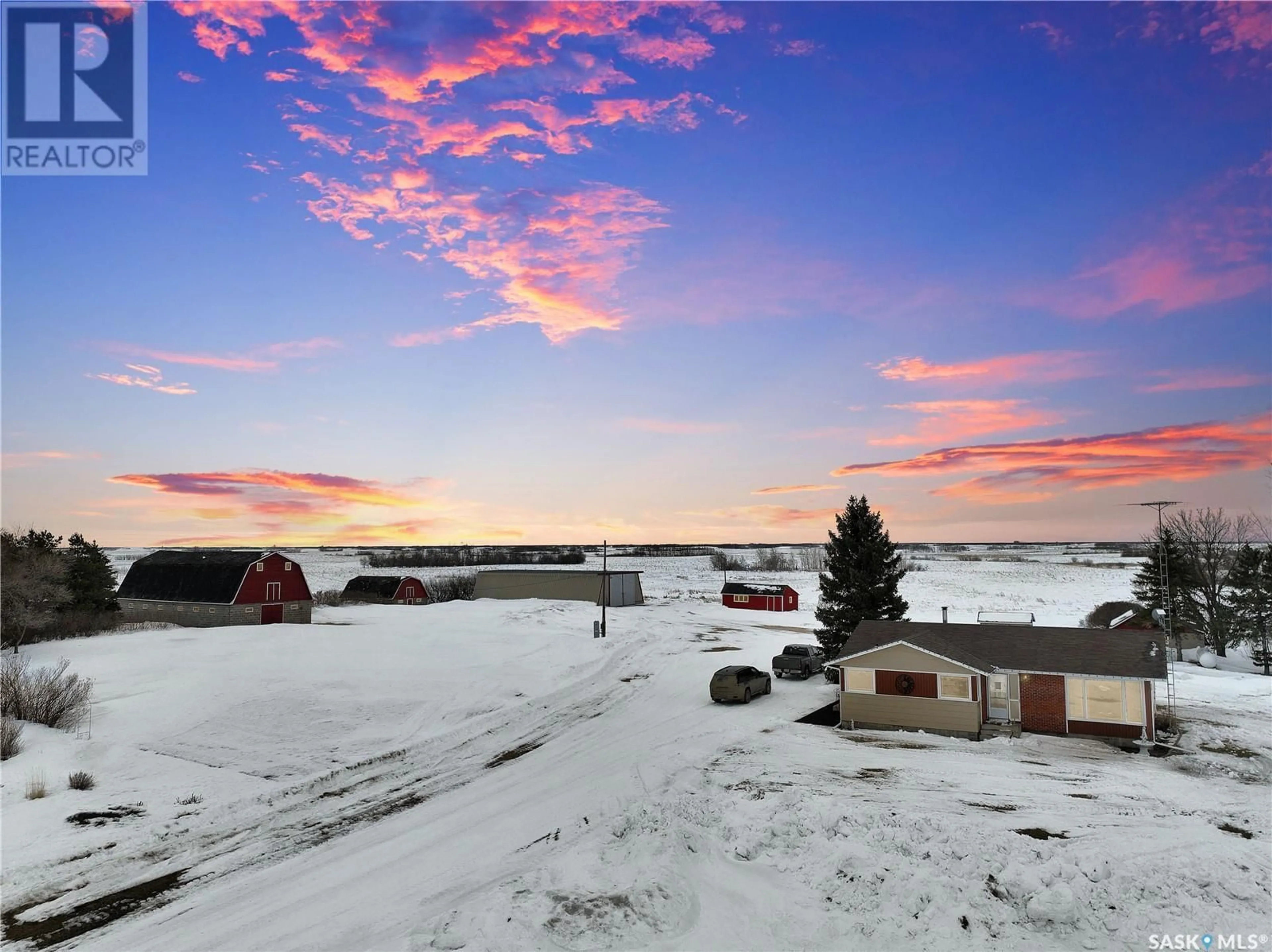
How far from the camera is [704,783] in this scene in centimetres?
1973

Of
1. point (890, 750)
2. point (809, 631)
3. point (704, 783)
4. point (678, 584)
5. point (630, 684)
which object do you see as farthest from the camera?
point (678, 584)

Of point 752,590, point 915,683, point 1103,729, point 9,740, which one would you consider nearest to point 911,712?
point 915,683

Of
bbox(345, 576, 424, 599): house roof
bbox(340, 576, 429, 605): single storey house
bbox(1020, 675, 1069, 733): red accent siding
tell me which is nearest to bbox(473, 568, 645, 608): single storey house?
bbox(340, 576, 429, 605): single storey house

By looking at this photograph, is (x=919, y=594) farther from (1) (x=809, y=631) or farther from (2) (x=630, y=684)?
(2) (x=630, y=684)

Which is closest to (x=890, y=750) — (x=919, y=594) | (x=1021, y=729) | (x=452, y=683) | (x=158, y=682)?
(x=1021, y=729)

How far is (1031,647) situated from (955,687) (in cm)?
474

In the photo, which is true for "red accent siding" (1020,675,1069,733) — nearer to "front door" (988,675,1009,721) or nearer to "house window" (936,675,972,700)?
"front door" (988,675,1009,721)

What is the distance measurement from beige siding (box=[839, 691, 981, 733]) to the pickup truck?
943cm

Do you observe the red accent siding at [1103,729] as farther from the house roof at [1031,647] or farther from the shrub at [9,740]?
the shrub at [9,740]

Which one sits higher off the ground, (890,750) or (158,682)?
(158,682)

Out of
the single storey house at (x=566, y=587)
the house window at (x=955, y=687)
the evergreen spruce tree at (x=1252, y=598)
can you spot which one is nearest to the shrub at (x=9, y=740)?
the house window at (x=955, y=687)

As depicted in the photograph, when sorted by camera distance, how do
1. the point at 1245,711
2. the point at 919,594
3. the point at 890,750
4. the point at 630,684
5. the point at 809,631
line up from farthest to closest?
1. the point at 919,594
2. the point at 809,631
3. the point at 630,684
4. the point at 1245,711
5. the point at 890,750

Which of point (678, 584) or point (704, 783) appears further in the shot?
point (678, 584)

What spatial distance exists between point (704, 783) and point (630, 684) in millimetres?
16533
